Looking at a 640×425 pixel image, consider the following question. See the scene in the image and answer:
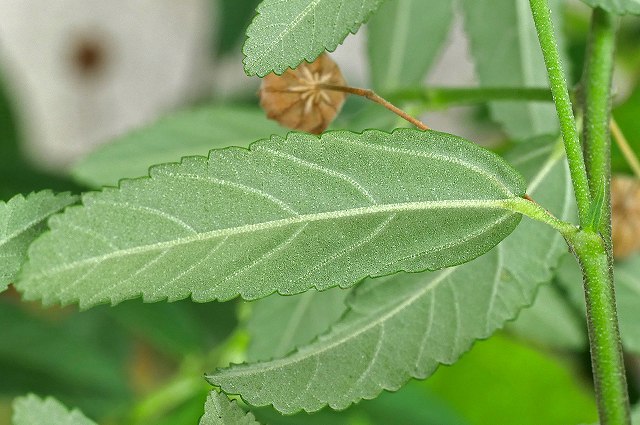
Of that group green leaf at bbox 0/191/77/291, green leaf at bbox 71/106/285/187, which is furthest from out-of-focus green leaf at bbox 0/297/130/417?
green leaf at bbox 0/191/77/291

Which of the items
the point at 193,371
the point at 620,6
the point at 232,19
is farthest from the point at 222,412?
the point at 232,19

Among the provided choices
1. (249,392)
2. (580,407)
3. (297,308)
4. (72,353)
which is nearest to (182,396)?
(72,353)

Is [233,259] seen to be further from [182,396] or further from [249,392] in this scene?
→ [182,396]

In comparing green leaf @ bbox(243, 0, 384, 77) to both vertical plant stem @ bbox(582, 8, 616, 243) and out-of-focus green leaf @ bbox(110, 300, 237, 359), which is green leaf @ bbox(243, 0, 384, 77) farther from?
out-of-focus green leaf @ bbox(110, 300, 237, 359)

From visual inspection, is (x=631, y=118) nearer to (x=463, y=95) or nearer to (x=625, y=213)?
(x=625, y=213)

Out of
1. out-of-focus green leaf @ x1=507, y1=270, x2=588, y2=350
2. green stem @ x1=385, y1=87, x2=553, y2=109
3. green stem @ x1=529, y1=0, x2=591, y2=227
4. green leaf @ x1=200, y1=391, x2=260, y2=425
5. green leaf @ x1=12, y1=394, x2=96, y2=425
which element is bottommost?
green leaf @ x1=200, y1=391, x2=260, y2=425
